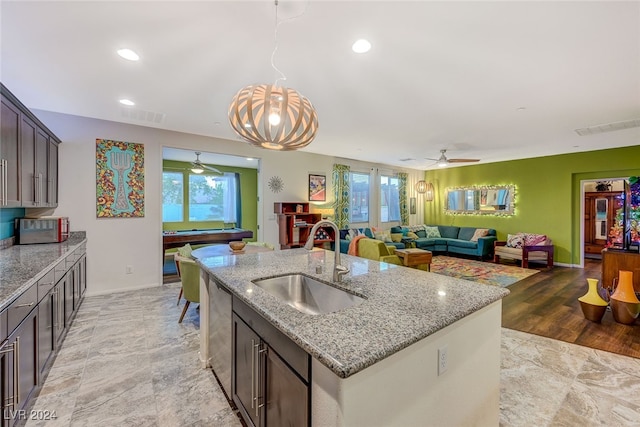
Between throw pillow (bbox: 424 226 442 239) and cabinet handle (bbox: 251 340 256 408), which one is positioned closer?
cabinet handle (bbox: 251 340 256 408)

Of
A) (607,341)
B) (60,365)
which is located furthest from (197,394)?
(607,341)

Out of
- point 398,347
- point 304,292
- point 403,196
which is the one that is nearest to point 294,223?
point 304,292

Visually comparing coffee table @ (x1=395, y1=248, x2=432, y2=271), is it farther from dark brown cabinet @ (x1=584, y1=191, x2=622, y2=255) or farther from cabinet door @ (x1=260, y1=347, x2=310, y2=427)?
dark brown cabinet @ (x1=584, y1=191, x2=622, y2=255)

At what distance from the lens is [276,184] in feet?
19.7

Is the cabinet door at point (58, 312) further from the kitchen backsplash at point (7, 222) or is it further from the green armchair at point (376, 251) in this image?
the green armchair at point (376, 251)

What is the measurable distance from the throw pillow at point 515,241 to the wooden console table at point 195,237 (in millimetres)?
6417

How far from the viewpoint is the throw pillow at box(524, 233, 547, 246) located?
259 inches

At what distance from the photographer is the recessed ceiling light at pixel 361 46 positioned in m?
2.18

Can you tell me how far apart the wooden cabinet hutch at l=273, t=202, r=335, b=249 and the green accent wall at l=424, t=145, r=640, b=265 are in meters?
5.10

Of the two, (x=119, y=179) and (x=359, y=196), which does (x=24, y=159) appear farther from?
(x=359, y=196)

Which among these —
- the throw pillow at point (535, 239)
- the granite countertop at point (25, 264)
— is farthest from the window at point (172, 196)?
the throw pillow at point (535, 239)

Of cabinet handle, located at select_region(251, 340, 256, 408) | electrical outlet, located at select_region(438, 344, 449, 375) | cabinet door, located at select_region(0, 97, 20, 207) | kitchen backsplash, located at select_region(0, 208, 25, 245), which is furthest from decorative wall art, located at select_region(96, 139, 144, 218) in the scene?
electrical outlet, located at select_region(438, 344, 449, 375)

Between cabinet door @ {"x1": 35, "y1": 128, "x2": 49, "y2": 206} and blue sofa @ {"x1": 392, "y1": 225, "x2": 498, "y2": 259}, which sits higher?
cabinet door @ {"x1": 35, "y1": 128, "x2": 49, "y2": 206}

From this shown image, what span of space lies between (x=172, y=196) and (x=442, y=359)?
8095 mm
